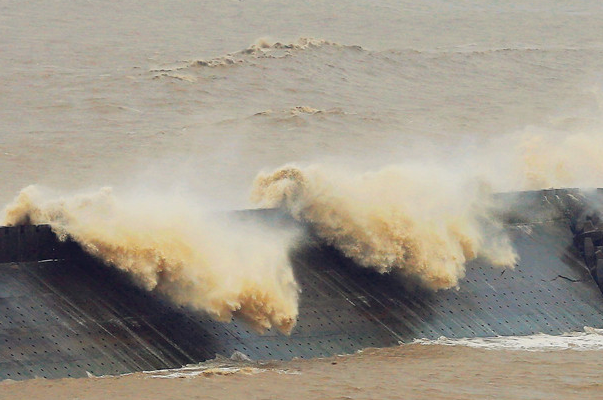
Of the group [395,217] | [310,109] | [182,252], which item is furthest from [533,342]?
[310,109]

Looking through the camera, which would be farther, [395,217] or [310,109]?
[310,109]

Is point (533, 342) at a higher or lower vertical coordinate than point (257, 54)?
lower

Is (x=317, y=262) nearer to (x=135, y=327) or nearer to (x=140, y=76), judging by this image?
(x=135, y=327)

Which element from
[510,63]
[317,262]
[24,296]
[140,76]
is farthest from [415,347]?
[510,63]

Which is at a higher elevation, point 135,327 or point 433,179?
point 433,179

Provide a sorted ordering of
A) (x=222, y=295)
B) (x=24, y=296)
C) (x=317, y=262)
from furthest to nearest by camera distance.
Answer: (x=317, y=262), (x=222, y=295), (x=24, y=296)

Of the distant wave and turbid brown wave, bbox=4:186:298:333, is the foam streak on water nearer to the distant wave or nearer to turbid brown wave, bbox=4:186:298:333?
turbid brown wave, bbox=4:186:298:333

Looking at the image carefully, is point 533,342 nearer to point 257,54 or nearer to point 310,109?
point 310,109

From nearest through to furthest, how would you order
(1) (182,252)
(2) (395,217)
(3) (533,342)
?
(1) (182,252) < (3) (533,342) < (2) (395,217)
